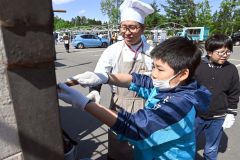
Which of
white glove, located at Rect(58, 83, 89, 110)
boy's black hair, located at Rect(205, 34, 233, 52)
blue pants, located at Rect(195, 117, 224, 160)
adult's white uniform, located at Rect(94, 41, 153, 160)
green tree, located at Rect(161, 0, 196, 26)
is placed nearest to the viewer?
white glove, located at Rect(58, 83, 89, 110)

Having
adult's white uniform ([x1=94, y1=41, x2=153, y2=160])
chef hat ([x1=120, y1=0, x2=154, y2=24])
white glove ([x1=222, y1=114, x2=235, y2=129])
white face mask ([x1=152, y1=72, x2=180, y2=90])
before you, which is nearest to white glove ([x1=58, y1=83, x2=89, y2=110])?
white face mask ([x1=152, y1=72, x2=180, y2=90])

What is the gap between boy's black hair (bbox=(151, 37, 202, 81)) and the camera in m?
1.44

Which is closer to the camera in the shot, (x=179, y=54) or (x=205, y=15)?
(x=179, y=54)

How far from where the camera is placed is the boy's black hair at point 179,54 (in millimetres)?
1444

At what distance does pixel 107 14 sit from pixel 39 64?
1596 inches

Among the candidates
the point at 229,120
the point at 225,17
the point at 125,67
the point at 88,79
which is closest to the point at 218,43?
the point at 229,120

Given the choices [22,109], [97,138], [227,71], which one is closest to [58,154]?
[22,109]

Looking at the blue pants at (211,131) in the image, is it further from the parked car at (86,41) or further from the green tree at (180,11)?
the green tree at (180,11)

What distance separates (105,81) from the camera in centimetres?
179

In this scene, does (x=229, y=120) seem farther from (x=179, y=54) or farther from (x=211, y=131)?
(x=179, y=54)

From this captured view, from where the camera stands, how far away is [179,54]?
146 centimetres

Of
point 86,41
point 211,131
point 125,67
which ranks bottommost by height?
point 86,41

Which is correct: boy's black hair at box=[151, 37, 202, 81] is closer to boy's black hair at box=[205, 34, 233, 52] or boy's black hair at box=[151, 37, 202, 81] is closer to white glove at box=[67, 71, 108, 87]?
white glove at box=[67, 71, 108, 87]

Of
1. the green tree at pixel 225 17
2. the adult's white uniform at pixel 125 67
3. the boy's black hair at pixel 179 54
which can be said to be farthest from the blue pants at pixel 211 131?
the green tree at pixel 225 17
